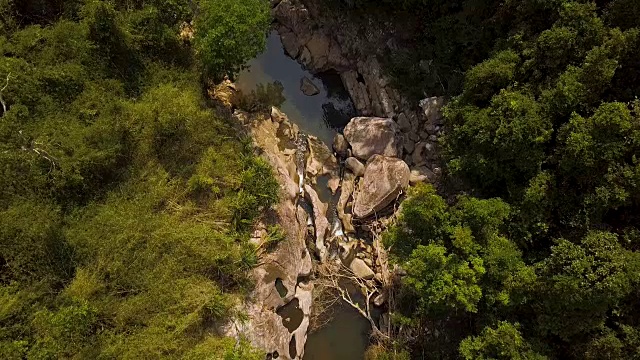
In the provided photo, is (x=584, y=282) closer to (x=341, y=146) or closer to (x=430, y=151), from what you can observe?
(x=430, y=151)

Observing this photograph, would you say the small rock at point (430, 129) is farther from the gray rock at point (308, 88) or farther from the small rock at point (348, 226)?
the gray rock at point (308, 88)

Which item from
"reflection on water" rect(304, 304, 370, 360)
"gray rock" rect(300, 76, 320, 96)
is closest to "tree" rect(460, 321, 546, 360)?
"reflection on water" rect(304, 304, 370, 360)

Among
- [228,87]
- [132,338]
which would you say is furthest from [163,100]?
[132,338]

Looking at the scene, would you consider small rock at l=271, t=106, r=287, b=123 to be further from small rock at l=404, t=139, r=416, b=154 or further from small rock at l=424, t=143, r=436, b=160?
small rock at l=424, t=143, r=436, b=160

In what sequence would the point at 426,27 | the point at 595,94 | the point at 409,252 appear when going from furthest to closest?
the point at 426,27 < the point at 409,252 < the point at 595,94

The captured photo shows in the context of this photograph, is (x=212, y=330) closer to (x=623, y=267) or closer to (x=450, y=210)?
(x=450, y=210)

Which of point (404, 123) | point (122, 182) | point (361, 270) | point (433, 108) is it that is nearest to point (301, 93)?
point (404, 123)

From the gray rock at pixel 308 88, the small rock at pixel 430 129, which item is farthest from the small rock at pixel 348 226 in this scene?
the gray rock at pixel 308 88
